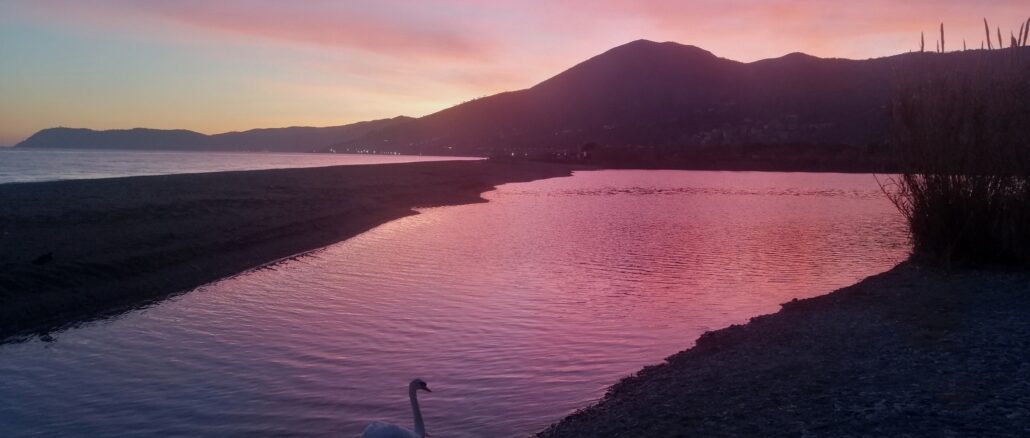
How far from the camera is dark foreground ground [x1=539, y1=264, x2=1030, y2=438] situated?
20.1ft

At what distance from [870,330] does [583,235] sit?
15.5 m

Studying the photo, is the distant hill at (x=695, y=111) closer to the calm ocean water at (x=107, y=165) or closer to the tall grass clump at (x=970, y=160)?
the calm ocean water at (x=107, y=165)

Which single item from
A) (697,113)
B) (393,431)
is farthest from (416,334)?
(697,113)

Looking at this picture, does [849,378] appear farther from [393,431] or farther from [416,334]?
[416,334]

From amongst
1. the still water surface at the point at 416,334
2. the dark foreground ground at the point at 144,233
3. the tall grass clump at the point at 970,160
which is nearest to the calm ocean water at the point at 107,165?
the dark foreground ground at the point at 144,233

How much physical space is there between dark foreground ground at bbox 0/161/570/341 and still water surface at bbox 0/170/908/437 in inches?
33.2

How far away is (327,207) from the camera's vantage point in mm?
29344

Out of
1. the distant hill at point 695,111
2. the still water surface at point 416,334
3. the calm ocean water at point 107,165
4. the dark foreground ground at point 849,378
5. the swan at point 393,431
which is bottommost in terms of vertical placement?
the still water surface at point 416,334

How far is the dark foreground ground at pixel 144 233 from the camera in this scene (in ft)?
44.1

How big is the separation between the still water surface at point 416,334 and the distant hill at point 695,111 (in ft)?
237

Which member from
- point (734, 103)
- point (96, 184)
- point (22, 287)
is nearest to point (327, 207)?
point (96, 184)

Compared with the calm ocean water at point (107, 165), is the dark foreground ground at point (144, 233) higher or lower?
lower

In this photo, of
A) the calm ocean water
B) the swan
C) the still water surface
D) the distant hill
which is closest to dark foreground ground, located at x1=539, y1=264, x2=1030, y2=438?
the still water surface

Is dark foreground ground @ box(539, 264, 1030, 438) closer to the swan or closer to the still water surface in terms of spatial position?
the still water surface
